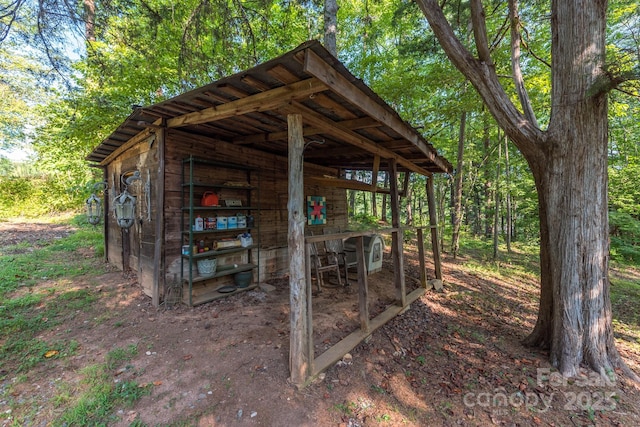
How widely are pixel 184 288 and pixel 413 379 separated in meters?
3.20

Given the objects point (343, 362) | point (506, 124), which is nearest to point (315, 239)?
point (343, 362)

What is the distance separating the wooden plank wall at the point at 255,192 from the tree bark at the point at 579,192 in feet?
12.7

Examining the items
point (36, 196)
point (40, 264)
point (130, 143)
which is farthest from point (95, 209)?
point (36, 196)

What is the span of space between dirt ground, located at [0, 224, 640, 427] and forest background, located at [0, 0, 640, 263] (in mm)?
2681

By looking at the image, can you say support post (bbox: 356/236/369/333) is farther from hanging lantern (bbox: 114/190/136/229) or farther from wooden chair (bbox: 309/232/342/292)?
hanging lantern (bbox: 114/190/136/229)

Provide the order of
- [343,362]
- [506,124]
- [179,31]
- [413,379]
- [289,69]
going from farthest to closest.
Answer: [179,31] < [506,124] < [343,362] < [413,379] < [289,69]

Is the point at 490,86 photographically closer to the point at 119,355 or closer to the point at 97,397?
the point at 97,397

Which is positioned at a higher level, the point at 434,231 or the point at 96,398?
the point at 434,231

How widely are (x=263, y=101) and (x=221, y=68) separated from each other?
13.9 feet

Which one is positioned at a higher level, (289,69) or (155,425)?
(289,69)

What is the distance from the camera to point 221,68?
5.48 metres

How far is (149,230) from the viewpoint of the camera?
3932mm

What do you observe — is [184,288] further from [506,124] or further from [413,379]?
[506,124]

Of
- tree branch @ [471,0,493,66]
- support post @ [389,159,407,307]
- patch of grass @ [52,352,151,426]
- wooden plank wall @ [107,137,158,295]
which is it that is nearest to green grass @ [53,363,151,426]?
patch of grass @ [52,352,151,426]
